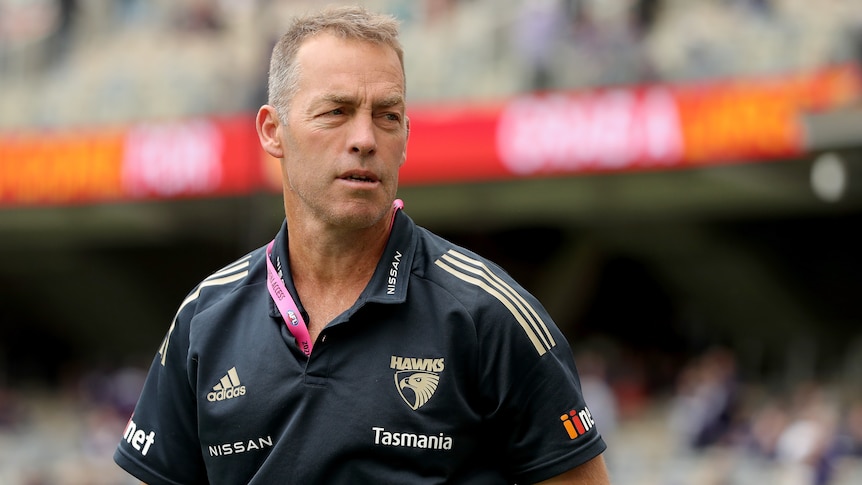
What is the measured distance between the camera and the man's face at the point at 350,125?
261cm

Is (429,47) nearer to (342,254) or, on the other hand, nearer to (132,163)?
(132,163)

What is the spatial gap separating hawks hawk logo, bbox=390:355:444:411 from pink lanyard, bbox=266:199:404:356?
0.20 metres

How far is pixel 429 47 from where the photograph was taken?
46.3ft

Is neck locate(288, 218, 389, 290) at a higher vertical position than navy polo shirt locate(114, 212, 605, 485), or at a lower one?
higher

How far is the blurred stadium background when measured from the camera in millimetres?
11336

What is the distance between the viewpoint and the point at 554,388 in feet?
8.39

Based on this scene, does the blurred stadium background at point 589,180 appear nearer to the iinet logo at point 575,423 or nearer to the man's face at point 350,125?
the iinet logo at point 575,423

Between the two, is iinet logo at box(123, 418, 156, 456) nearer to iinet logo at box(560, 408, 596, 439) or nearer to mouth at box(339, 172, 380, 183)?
mouth at box(339, 172, 380, 183)

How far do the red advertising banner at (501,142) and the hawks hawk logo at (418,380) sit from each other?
846cm

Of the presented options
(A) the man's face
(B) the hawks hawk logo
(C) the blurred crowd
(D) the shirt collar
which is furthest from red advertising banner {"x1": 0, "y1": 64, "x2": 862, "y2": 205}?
(B) the hawks hawk logo

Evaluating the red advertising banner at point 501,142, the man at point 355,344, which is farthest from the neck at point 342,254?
the red advertising banner at point 501,142

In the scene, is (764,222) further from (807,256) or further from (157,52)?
(157,52)

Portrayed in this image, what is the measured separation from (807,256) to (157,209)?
779cm

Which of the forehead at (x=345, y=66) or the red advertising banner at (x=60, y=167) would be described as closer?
the forehead at (x=345, y=66)
